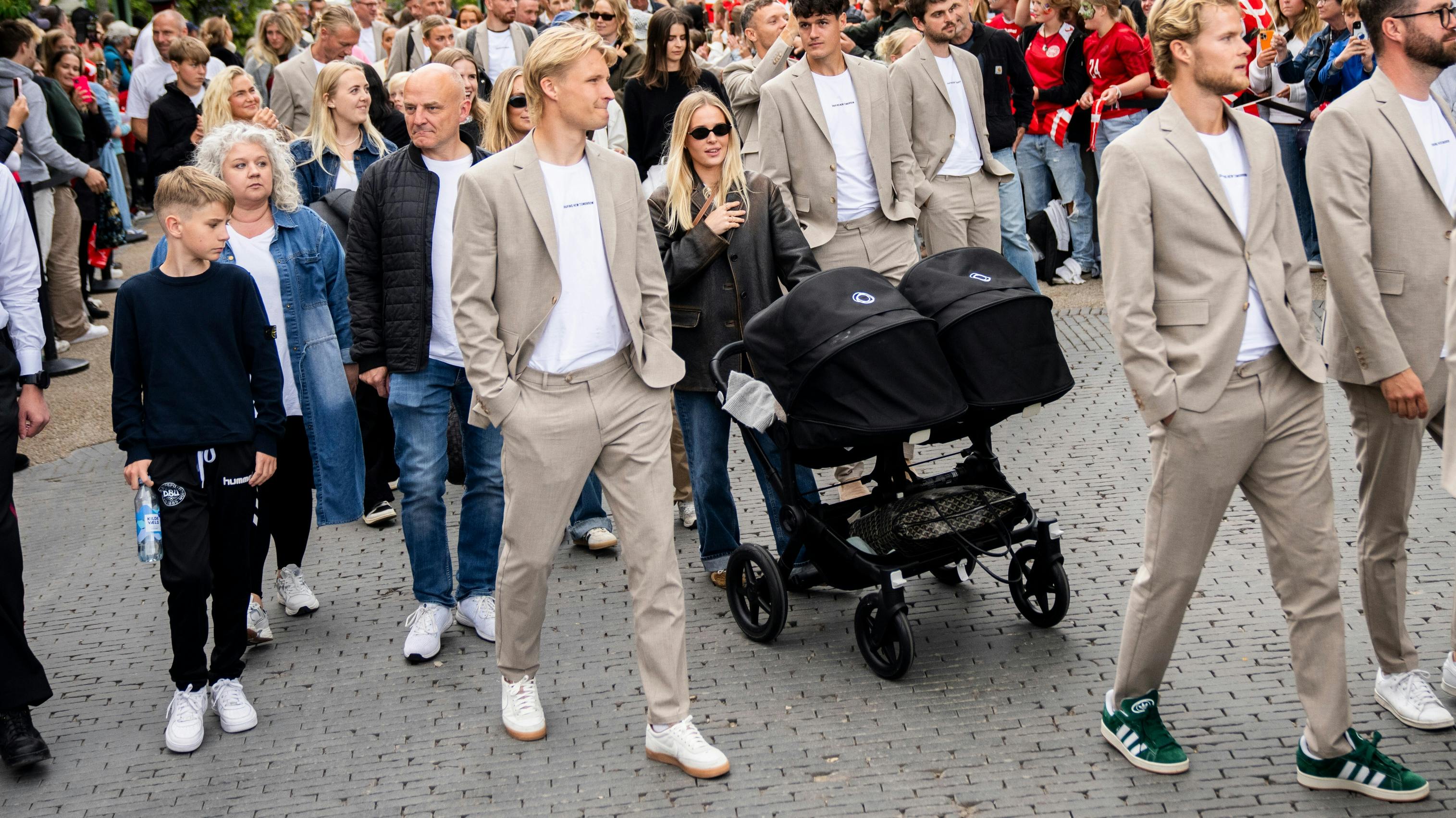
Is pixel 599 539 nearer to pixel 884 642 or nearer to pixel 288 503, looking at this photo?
pixel 288 503

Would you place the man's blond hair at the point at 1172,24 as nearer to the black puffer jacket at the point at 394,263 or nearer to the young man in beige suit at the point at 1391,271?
the young man in beige suit at the point at 1391,271

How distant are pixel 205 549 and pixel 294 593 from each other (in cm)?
109

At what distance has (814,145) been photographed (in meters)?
6.95

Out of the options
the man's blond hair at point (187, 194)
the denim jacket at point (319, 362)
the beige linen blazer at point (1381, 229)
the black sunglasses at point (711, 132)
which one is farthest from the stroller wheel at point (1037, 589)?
the man's blond hair at point (187, 194)

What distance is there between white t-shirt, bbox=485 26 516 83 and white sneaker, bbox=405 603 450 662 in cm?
584

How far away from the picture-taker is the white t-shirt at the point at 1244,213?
4.04m

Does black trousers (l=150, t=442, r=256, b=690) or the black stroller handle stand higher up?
the black stroller handle

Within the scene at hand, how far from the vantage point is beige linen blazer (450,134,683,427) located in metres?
4.54

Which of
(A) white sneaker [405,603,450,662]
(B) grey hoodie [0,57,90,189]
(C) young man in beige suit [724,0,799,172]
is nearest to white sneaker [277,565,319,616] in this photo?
(A) white sneaker [405,603,450,662]

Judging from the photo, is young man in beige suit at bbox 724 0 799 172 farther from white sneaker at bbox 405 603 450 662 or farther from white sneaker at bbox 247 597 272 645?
white sneaker at bbox 247 597 272 645

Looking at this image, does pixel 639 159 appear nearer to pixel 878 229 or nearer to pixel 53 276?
pixel 878 229

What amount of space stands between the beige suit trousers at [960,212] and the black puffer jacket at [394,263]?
354 centimetres

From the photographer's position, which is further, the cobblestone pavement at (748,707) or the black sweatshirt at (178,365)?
the black sweatshirt at (178,365)

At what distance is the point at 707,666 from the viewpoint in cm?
535
